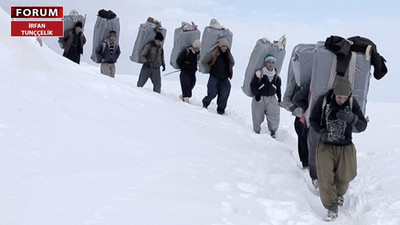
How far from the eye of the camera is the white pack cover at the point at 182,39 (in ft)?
40.7

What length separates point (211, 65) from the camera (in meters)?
11.6

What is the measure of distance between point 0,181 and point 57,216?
2.57 feet

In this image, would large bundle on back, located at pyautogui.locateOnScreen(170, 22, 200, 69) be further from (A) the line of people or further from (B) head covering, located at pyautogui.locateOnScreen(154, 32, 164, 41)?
(B) head covering, located at pyautogui.locateOnScreen(154, 32, 164, 41)

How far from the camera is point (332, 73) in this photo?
5.94 metres

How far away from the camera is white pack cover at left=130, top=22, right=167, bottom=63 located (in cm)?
1272

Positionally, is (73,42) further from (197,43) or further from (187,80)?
(197,43)

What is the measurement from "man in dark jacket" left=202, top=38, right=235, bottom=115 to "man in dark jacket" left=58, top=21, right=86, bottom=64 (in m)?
4.22

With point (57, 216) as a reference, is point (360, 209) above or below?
below

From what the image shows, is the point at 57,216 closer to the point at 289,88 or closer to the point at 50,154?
the point at 50,154

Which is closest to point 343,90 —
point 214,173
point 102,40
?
point 214,173

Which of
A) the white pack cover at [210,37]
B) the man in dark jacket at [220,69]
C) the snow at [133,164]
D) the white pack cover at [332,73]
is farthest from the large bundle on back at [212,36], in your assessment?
the white pack cover at [332,73]

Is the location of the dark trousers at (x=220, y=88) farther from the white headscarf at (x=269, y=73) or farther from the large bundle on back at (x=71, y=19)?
the large bundle on back at (x=71, y=19)

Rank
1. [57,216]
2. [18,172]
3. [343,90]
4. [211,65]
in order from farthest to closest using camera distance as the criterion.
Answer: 1. [211,65]
2. [343,90]
3. [18,172]
4. [57,216]

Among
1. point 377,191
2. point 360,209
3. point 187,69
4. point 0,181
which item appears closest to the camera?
point 0,181
